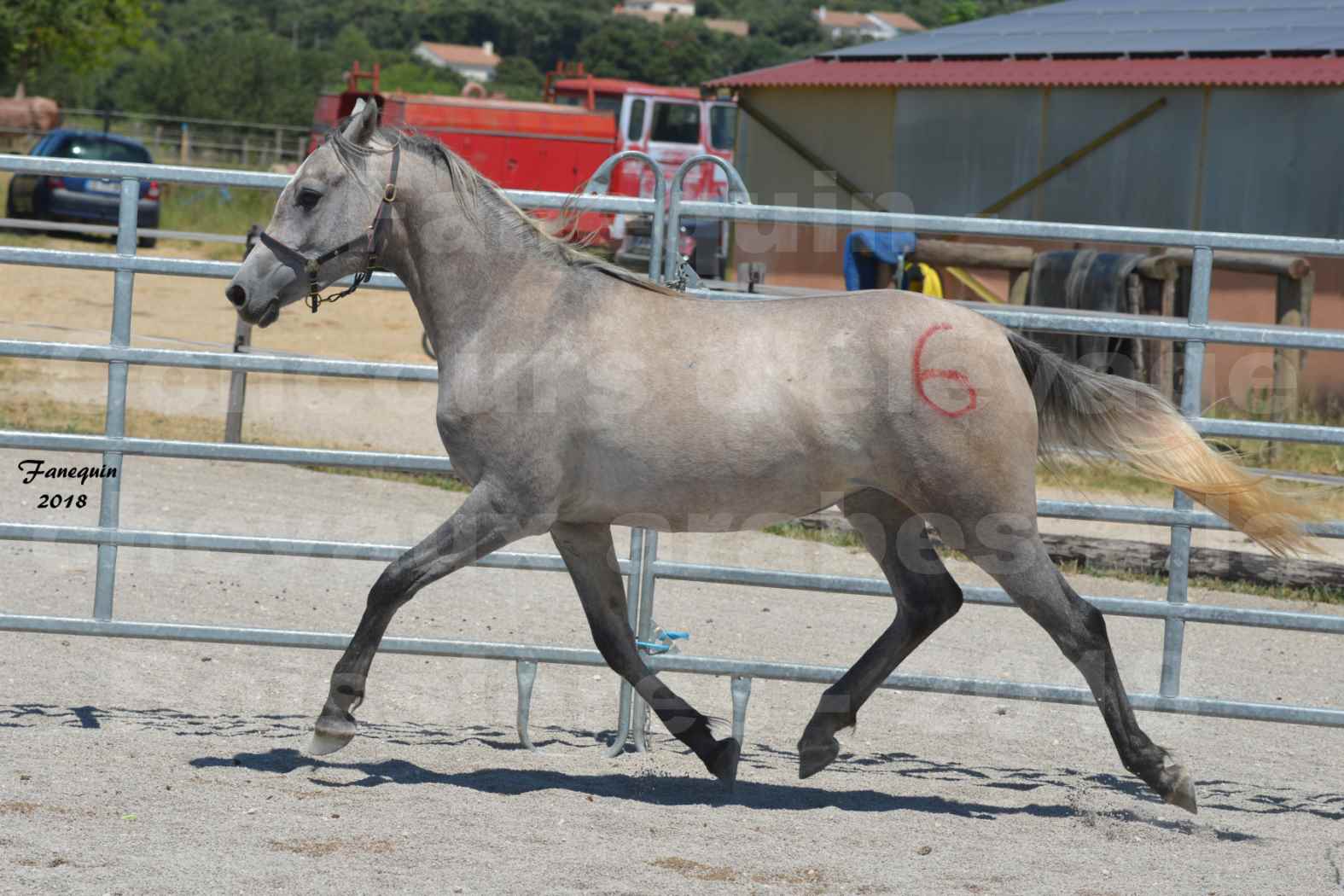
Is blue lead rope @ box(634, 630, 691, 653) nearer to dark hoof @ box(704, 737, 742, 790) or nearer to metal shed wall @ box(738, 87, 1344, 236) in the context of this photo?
dark hoof @ box(704, 737, 742, 790)

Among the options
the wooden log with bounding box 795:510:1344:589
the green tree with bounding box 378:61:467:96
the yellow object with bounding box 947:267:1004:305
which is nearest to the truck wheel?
the yellow object with bounding box 947:267:1004:305

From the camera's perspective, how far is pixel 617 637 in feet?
15.7

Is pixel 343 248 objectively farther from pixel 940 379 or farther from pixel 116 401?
pixel 940 379

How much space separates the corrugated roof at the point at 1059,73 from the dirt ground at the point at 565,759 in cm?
779

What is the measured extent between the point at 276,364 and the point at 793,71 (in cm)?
1426

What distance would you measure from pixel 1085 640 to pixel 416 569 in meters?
1.93

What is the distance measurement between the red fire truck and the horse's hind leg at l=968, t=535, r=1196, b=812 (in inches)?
736

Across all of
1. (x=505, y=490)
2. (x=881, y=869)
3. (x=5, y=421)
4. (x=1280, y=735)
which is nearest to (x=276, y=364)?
(x=505, y=490)

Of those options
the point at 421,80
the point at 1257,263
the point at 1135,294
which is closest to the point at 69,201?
the point at 1135,294

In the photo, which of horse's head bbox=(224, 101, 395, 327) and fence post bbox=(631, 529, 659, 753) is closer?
horse's head bbox=(224, 101, 395, 327)

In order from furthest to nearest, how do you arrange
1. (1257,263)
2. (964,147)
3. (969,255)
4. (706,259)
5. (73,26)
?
1. (73,26)
2. (706,259)
3. (964,147)
4. (969,255)
5. (1257,263)

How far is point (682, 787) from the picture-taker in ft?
15.8

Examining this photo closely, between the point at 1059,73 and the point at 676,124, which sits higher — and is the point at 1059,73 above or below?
below

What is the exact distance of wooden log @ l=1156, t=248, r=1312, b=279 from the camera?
10984 millimetres
